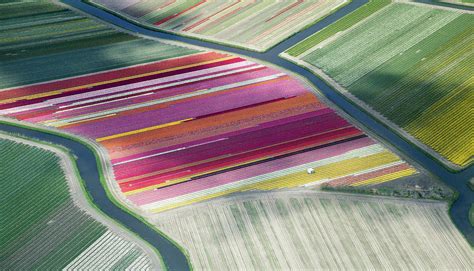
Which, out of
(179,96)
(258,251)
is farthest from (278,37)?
(258,251)

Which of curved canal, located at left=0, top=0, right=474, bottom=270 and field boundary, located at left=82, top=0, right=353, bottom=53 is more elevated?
field boundary, located at left=82, top=0, right=353, bottom=53

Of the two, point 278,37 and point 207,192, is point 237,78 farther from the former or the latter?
point 207,192

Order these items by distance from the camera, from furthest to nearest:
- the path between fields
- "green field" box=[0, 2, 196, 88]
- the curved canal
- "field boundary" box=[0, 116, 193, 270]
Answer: "green field" box=[0, 2, 196, 88], "field boundary" box=[0, 116, 193, 270], the curved canal, the path between fields

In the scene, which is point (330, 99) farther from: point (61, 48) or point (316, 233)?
point (61, 48)

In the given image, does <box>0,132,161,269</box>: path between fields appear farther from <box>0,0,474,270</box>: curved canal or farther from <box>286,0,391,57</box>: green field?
<box>286,0,391,57</box>: green field

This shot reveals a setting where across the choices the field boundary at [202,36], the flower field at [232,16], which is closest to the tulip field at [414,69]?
the field boundary at [202,36]

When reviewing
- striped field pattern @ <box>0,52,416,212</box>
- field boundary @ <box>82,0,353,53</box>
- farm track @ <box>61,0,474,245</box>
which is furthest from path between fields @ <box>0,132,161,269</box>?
field boundary @ <box>82,0,353,53</box>
